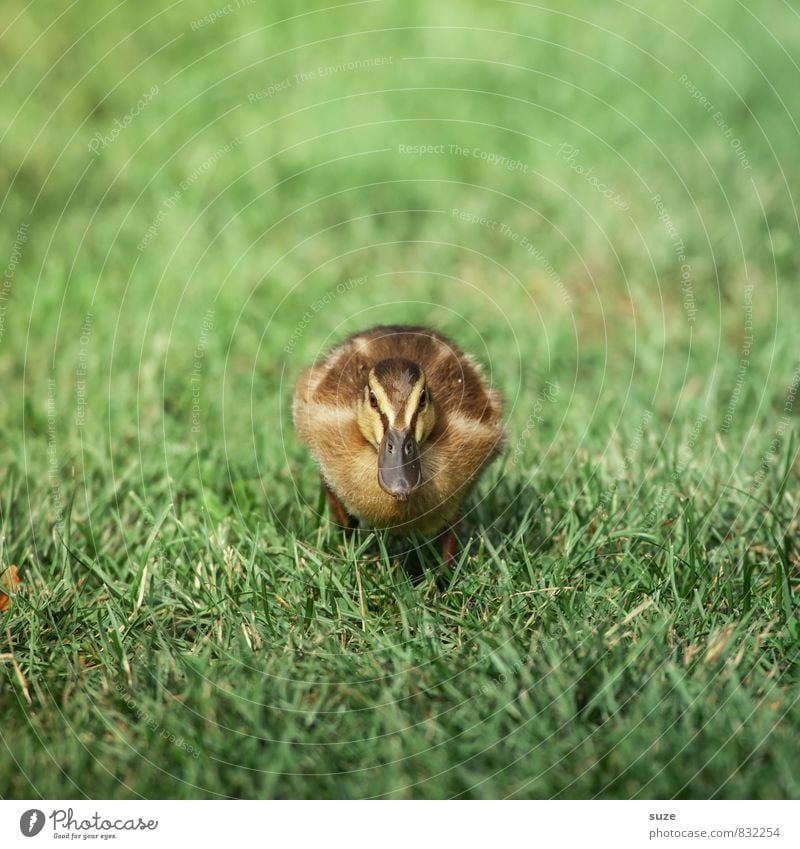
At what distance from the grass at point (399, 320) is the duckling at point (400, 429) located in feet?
0.56

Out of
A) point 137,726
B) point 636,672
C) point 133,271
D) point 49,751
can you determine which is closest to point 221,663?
point 137,726

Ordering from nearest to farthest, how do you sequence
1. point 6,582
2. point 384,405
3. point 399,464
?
1. point 399,464
2. point 384,405
3. point 6,582

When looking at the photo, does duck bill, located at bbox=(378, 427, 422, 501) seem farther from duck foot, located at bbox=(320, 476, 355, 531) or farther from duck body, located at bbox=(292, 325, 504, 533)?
duck foot, located at bbox=(320, 476, 355, 531)

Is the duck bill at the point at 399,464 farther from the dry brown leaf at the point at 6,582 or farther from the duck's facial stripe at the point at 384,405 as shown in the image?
the dry brown leaf at the point at 6,582

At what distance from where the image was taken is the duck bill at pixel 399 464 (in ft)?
9.55

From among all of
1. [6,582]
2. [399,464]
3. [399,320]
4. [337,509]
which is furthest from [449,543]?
[399,320]

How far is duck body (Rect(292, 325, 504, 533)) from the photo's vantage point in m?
3.04

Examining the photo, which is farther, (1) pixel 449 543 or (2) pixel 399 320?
(2) pixel 399 320

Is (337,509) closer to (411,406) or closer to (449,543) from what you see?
(449,543)

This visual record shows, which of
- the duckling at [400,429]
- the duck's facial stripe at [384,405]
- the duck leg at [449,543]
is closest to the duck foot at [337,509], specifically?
the duckling at [400,429]

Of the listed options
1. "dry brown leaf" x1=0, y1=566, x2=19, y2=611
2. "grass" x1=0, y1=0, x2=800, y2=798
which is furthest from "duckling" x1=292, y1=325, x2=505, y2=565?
"dry brown leaf" x1=0, y1=566, x2=19, y2=611

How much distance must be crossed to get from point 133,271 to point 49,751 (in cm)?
347

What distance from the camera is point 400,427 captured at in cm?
302

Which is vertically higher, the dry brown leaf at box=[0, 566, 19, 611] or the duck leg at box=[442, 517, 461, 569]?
the duck leg at box=[442, 517, 461, 569]
